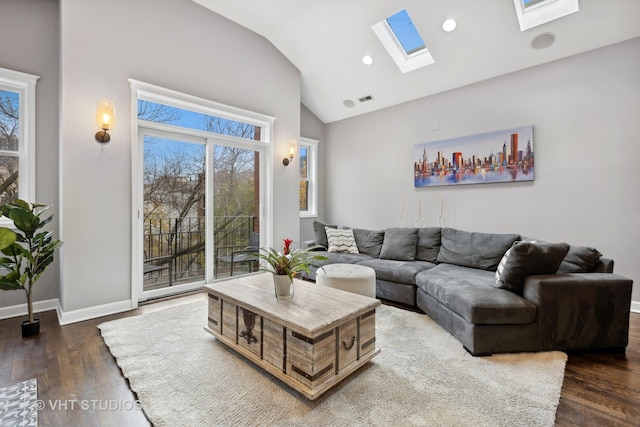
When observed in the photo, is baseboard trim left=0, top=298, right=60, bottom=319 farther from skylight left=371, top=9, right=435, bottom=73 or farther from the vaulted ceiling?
skylight left=371, top=9, right=435, bottom=73

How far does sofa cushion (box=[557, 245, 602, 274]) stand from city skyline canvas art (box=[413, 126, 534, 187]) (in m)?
1.42

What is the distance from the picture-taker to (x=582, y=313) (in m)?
2.21

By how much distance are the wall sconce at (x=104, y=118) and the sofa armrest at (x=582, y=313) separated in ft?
13.6

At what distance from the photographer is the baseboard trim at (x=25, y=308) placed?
2.91 metres

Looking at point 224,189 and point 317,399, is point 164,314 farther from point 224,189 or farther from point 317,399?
point 317,399

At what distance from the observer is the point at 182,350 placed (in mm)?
2271

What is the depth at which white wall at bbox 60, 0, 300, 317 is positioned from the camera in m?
2.85

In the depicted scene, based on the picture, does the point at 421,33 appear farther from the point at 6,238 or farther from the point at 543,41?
the point at 6,238

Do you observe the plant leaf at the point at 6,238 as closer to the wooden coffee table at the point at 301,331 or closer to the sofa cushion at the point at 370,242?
the wooden coffee table at the point at 301,331

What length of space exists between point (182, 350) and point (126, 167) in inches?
82.2

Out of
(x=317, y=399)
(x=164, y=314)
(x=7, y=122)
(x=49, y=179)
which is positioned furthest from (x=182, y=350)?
(x=7, y=122)

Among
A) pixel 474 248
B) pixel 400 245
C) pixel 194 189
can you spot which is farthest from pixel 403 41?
pixel 194 189

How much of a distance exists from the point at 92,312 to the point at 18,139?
193cm

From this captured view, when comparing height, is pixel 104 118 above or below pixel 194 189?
above
